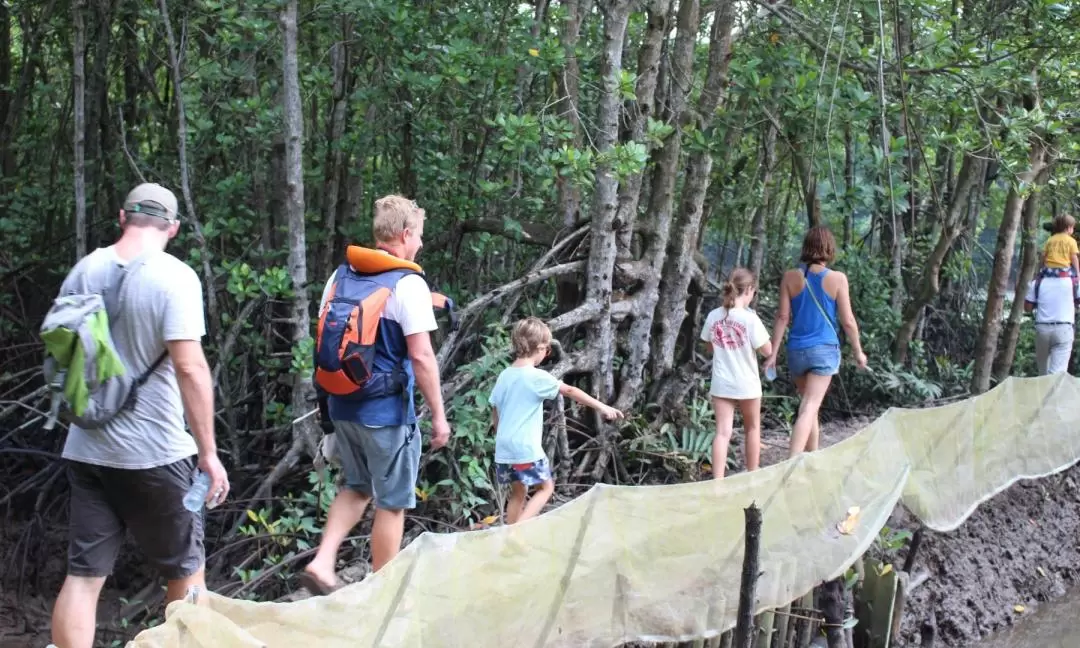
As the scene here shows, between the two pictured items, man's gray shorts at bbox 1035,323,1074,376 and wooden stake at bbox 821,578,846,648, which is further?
man's gray shorts at bbox 1035,323,1074,376

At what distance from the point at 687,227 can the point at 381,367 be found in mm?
4175

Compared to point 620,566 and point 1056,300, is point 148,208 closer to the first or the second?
point 620,566

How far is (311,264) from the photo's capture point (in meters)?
7.97

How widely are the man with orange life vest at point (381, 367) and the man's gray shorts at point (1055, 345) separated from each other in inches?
263

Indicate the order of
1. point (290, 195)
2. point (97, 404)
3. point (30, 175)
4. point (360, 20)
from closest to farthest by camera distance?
point (97, 404) → point (290, 195) → point (360, 20) → point (30, 175)

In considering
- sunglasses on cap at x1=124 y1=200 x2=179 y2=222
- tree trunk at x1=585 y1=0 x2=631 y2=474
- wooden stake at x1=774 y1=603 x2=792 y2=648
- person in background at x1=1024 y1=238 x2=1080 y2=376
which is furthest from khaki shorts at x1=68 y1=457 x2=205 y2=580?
person in background at x1=1024 y1=238 x2=1080 y2=376

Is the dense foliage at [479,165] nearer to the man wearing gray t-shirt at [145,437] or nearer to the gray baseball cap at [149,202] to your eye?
the man wearing gray t-shirt at [145,437]

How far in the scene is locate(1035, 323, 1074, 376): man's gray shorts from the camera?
28.9ft

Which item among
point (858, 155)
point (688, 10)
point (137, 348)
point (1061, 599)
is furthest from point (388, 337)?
point (858, 155)

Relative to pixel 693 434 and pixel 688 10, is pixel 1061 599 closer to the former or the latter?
pixel 693 434

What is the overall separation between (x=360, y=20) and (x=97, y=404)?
4.22 metres

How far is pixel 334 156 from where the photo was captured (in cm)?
796

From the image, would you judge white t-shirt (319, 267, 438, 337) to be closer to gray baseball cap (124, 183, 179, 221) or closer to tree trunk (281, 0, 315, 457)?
gray baseball cap (124, 183, 179, 221)

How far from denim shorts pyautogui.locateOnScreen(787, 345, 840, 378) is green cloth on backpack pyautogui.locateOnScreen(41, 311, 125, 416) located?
4.11 m
